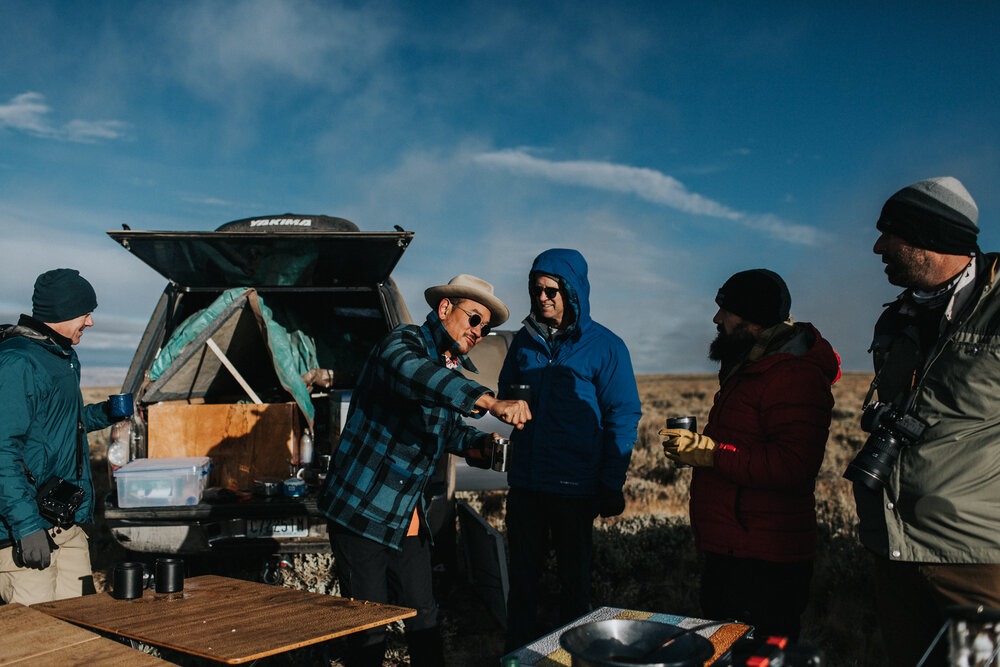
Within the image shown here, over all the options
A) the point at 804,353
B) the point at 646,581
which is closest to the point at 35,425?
the point at 804,353

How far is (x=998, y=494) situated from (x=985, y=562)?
0.21 m

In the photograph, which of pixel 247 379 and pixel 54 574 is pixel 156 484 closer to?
pixel 54 574

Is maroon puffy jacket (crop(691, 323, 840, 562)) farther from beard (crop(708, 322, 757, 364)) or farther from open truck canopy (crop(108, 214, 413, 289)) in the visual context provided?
open truck canopy (crop(108, 214, 413, 289))

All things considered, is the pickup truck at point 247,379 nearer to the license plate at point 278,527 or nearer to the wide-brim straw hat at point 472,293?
the license plate at point 278,527

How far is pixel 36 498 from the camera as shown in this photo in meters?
3.39

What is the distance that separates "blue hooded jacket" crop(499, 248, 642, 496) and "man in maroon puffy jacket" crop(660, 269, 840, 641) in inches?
28.0

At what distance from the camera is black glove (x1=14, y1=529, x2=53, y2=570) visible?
3.24 meters

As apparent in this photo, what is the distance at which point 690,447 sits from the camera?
9.55 feet

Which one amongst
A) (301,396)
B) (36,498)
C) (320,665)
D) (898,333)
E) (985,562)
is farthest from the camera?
(301,396)

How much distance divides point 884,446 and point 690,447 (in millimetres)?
692

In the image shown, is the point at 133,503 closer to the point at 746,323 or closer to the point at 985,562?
the point at 746,323

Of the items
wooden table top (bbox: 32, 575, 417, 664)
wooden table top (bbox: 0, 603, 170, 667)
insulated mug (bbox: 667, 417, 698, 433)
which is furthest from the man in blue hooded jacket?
wooden table top (bbox: 0, 603, 170, 667)

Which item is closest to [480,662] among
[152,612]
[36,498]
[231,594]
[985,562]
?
[231,594]

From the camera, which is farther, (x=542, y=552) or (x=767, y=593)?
(x=542, y=552)
